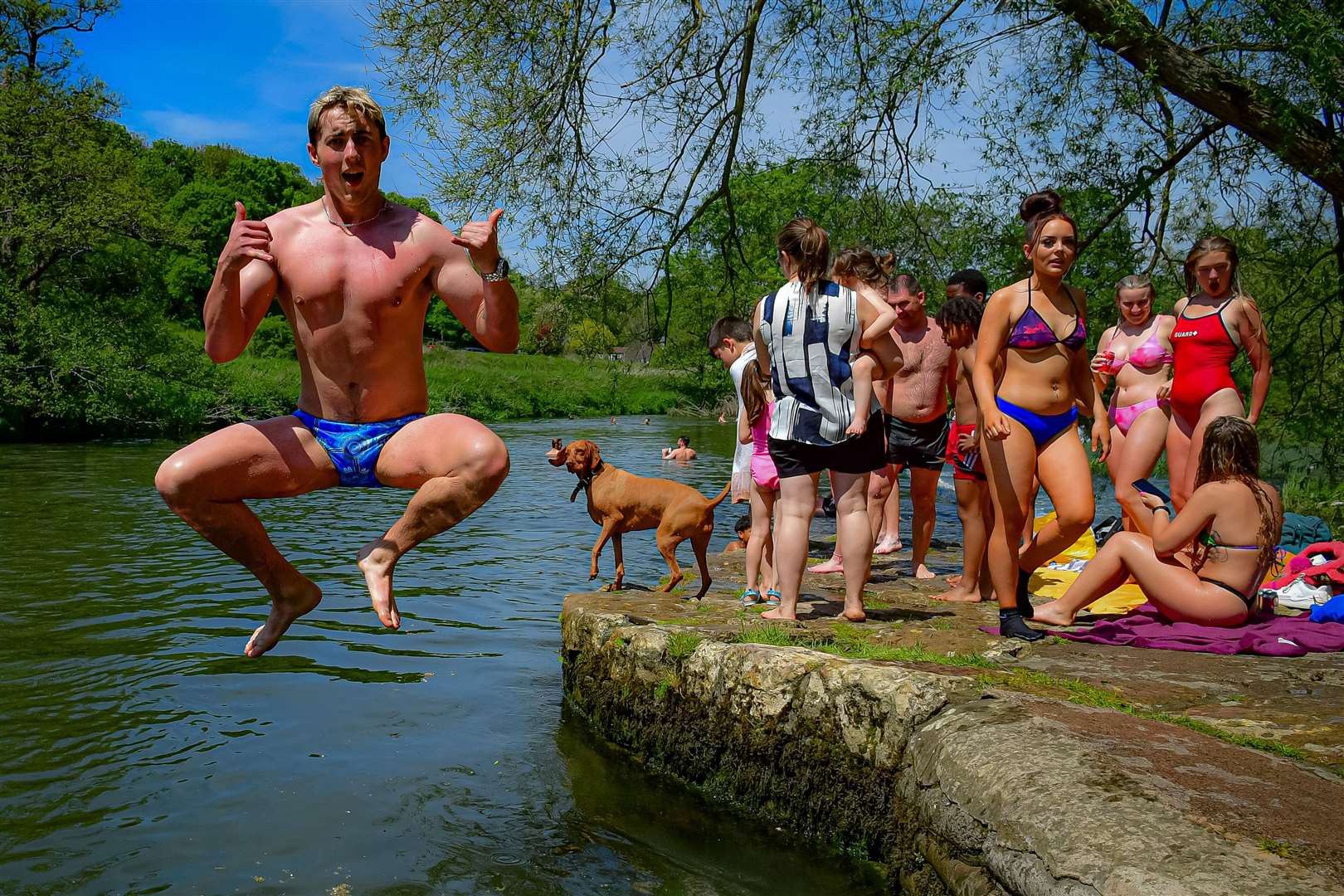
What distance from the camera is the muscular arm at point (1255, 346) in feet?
23.6

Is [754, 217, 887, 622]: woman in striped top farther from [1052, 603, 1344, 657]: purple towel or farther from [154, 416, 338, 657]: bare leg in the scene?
[154, 416, 338, 657]: bare leg

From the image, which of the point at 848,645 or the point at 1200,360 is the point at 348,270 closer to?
the point at 848,645

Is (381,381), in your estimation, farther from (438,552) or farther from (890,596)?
(438,552)

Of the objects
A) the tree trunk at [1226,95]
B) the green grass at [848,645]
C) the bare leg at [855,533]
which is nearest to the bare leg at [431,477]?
the green grass at [848,645]

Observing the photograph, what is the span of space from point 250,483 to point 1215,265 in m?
6.27

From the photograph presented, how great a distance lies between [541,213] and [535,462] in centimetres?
1476

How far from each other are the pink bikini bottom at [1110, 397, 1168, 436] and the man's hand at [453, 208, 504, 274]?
Result: 18.3 ft

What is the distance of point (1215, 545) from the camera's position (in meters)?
6.44

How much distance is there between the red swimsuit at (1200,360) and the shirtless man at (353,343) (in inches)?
206

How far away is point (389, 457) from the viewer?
4.30 m

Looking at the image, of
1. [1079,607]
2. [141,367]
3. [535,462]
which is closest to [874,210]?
[1079,607]

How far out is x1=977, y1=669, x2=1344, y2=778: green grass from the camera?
435 centimetres

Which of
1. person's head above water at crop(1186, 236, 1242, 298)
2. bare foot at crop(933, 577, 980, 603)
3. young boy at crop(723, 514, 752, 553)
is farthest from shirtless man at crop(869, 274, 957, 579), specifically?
young boy at crop(723, 514, 752, 553)

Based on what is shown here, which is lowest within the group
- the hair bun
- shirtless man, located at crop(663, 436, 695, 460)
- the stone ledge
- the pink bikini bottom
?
the stone ledge
